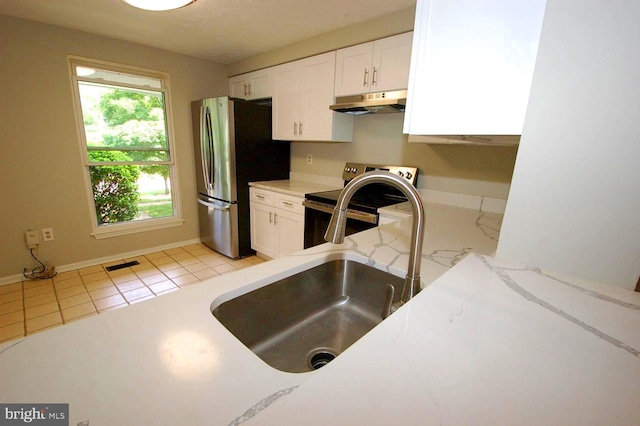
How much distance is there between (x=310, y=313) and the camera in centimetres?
100

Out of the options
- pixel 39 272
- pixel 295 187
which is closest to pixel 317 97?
pixel 295 187

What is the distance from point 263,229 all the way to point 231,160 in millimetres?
830

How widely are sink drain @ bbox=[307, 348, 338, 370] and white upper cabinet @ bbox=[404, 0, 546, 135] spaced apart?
0.77 meters

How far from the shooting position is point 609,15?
1.86 ft

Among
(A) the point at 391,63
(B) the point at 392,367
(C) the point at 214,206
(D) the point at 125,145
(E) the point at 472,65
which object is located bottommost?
(C) the point at 214,206

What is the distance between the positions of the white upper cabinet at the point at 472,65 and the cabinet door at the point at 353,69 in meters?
1.53

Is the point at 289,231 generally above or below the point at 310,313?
below

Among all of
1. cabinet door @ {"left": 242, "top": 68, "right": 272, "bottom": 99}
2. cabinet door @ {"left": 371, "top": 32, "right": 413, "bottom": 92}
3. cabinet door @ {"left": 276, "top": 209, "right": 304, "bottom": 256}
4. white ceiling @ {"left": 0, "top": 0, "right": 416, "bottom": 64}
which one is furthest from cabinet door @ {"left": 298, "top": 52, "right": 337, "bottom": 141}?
cabinet door @ {"left": 276, "top": 209, "right": 304, "bottom": 256}

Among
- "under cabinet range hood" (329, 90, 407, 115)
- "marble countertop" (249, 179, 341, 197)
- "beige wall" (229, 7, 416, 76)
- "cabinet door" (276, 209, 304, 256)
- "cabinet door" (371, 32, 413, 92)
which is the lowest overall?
"cabinet door" (276, 209, 304, 256)

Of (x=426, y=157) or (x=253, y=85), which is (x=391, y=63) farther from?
(x=253, y=85)

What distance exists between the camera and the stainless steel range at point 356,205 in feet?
6.96

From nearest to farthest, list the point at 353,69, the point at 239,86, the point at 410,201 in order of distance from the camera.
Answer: the point at 410,201 → the point at 353,69 → the point at 239,86

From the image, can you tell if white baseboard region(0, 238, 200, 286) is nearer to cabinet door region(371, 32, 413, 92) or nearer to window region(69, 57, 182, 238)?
window region(69, 57, 182, 238)

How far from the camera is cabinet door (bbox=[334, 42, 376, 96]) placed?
2246mm
